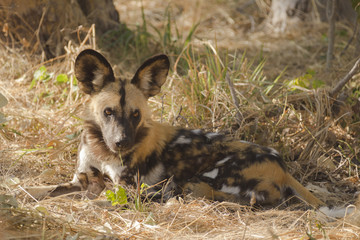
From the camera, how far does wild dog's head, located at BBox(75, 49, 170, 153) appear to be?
9.64 feet

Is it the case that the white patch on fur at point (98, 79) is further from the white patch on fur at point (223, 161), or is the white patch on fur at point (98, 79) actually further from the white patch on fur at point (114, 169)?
the white patch on fur at point (223, 161)

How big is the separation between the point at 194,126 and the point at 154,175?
2.97 ft

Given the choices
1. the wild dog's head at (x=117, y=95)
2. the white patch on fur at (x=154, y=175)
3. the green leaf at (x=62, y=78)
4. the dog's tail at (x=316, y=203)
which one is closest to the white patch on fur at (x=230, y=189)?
the dog's tail at (x=316, y=203)

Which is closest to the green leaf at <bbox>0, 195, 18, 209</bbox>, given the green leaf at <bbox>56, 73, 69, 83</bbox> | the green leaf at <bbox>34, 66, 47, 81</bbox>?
the green leaf at <bbox>56, 73, 69, 83</bbox>

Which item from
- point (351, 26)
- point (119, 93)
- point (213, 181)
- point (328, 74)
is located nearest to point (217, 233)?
point (213, 181)

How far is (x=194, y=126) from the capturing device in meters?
3.93

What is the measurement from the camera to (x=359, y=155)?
3.79 metres

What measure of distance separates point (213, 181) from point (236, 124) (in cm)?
89

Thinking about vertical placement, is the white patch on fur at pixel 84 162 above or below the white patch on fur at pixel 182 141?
below

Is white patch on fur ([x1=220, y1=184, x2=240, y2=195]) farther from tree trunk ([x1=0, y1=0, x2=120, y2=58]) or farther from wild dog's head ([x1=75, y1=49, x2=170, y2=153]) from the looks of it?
tree trunk ([x1=0, y1=0, x2=120, y2=58])

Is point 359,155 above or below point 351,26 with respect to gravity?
below

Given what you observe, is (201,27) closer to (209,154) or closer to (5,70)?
(5,70)

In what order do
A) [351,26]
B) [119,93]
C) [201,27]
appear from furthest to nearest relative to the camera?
[201,27], [351,26], [119,93]

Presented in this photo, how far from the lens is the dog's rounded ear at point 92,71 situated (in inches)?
116
